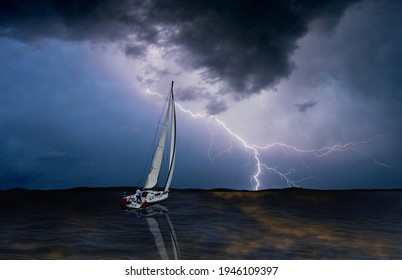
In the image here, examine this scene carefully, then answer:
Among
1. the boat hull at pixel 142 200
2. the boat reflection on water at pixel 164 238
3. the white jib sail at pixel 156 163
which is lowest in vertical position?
the boat reflection on water at pixel 164 238

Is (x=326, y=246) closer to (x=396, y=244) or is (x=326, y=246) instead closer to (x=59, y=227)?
(x=396, y=244)

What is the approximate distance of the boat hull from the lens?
50.5 m

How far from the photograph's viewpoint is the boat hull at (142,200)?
50541 mm

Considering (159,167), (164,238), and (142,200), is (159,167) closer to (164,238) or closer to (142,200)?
(142,200)

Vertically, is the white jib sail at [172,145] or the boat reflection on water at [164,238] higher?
the white jib sail at [172,145]

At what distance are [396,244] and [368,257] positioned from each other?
22.9 ft

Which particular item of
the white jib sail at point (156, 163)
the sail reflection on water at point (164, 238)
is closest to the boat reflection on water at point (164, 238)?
the sail reflection on water at point (164, 238)

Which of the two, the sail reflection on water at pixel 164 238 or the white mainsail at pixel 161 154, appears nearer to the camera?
the sail reflection on water at pixel 164 238

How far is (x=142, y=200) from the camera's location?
2028 inches

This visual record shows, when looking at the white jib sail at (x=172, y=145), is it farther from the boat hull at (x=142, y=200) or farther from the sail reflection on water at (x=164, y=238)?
the sail reflection on water at (x=164, y=238)

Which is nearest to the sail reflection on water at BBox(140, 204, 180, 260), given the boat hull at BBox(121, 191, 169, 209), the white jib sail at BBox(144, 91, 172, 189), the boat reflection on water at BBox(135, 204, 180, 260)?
the boat reflection on water at BBox(135, 204, 180, 260)

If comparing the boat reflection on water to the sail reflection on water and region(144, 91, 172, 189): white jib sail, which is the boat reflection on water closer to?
the sail reflection on water
